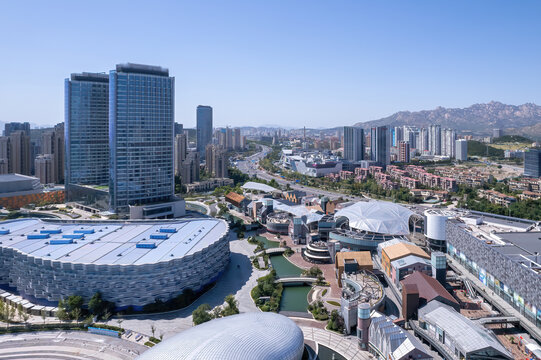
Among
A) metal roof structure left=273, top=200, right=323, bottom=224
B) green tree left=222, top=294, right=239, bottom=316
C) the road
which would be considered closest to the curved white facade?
metal roof structure left=273, top=200, right=323, bottom=224

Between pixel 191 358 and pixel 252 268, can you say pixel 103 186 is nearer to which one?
pixel 252 268

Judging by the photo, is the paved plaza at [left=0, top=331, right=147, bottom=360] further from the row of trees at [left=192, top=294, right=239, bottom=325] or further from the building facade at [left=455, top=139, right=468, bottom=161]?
the building facade at [left=455, top=139, right=468, bottom=161]

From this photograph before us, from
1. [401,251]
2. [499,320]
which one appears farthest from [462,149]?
[499,320]

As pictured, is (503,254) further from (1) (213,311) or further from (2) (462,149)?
(2) (462,149)

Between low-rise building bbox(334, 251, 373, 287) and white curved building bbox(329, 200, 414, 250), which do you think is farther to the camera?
white curved building bbox(329, 200, 414, 250)

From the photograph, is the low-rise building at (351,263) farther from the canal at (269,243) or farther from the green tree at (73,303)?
the green tree at (73,303)

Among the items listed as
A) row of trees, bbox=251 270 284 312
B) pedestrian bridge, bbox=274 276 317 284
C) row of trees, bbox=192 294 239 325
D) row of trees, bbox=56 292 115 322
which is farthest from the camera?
pedestrian bridge, bbox=274 276 317 284

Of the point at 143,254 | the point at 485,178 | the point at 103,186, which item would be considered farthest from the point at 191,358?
the point at 485,178
